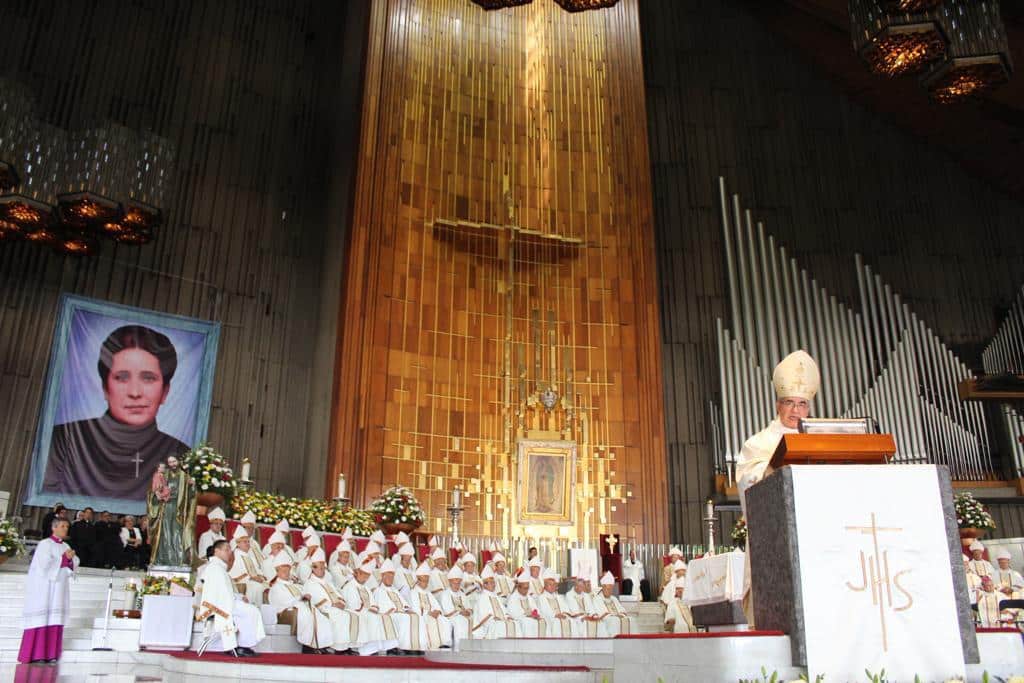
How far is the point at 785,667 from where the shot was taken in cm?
295

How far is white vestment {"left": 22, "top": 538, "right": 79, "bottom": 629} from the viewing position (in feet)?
21.9

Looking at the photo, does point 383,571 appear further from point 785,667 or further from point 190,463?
point 785,667

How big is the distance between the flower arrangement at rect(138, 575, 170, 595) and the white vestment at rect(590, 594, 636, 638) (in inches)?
175

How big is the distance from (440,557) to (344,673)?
459 cm

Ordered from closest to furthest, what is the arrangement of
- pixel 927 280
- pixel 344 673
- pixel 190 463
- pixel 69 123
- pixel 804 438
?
pixel 804 438, pixel 344 673, pixel 190 463, pixel 69 123, pixel 927 280

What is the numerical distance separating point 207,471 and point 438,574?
2680 millimetres

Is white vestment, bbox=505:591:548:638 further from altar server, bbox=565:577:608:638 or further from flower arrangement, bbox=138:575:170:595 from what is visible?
flower arrangement, bbox=138:575:170:595

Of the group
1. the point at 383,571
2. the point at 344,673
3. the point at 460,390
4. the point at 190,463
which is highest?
the point at 460,390

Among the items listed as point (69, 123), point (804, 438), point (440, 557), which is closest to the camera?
point (804, 438)


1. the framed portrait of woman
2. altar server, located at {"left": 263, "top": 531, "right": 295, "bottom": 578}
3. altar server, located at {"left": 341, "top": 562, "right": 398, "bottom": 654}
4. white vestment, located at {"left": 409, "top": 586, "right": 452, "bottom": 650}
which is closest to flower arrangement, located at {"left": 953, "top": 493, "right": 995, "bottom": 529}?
white vestment, located at {"left": 409, "top": 586, "right": 452, "bottom": 650}

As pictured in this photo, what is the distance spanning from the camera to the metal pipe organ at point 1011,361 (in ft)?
40.9

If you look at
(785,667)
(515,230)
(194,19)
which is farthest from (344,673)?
(194,19)

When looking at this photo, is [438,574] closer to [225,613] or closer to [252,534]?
[252,534]

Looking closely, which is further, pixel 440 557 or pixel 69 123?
pixel 69 123
